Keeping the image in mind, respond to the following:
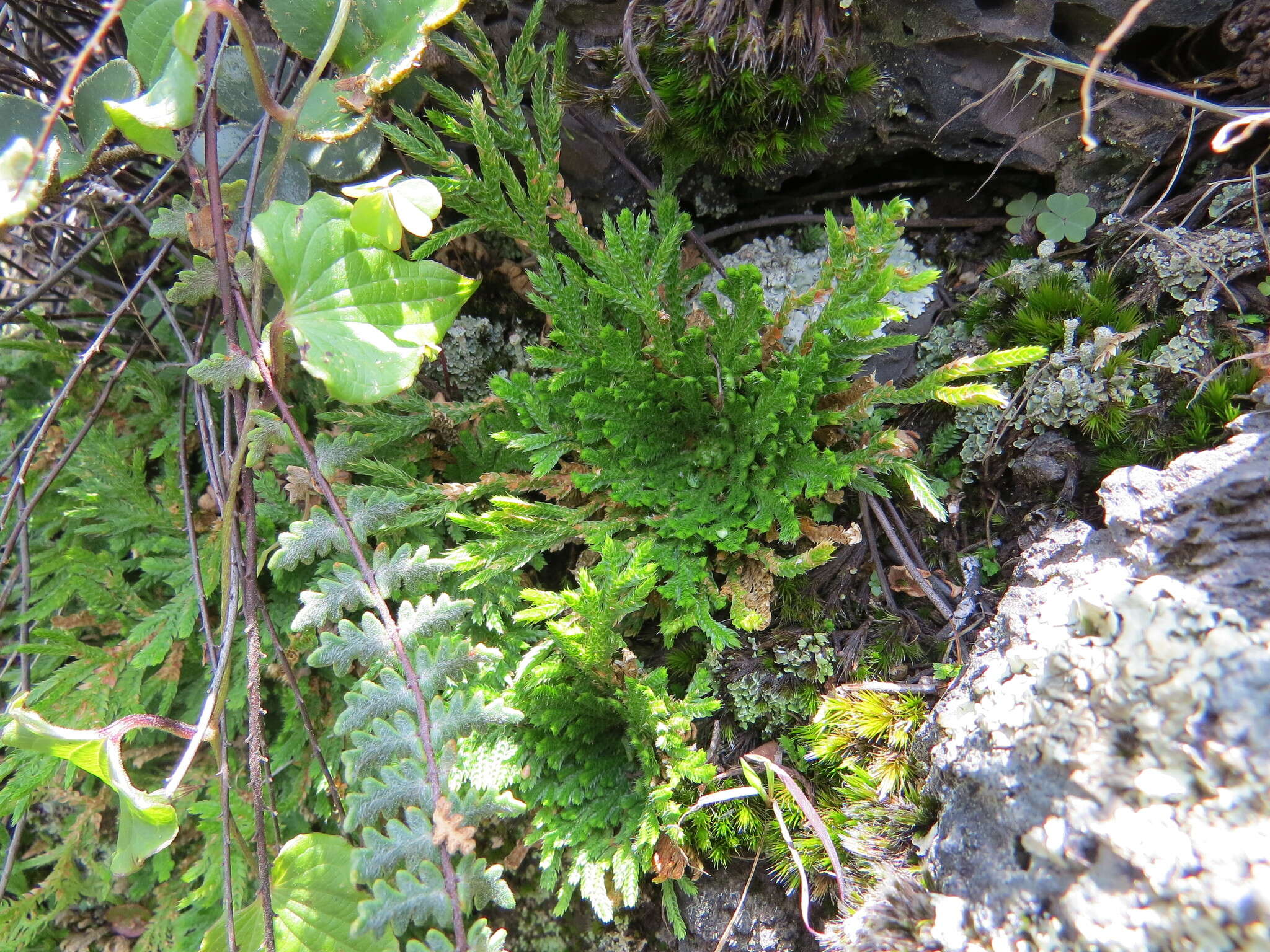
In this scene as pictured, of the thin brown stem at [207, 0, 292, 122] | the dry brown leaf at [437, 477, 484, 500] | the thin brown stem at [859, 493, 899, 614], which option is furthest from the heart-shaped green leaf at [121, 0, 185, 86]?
the thin brown stem at [859, 493, 899, 614]

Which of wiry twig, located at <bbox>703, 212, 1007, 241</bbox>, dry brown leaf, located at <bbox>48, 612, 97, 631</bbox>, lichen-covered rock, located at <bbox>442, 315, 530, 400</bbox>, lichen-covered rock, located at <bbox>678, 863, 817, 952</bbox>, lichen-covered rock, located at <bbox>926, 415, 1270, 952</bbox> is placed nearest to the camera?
lichen-covered rock, located at <bbox>926, 415, 1270, 952</bbox>

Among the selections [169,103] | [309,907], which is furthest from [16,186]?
[309,907]

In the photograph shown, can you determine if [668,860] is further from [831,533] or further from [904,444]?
[904,444]

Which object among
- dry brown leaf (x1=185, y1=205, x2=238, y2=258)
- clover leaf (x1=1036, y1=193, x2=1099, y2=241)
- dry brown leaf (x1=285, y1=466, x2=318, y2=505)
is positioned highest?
dry brown leaf (x1=185, y1=205, x2=238, y2=258)

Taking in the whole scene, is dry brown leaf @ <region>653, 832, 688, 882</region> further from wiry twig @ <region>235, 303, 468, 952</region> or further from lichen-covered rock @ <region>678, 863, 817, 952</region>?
wiry twig @ <region>235, 303, 468, 952</region>

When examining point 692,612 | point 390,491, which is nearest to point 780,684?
point 692,612
